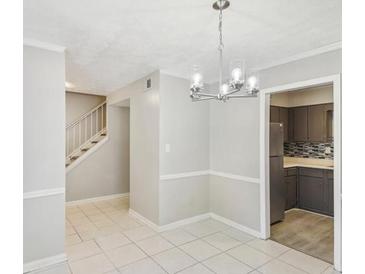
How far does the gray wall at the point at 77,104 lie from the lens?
5508 mm

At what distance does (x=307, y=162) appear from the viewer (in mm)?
4816

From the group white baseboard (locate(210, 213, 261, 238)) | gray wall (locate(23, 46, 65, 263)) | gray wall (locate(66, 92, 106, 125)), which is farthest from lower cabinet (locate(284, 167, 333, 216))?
gray wall (locate(66, 92, 106, 125))

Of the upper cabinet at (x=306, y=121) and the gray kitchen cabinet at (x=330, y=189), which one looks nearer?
the gray kitchen cabinet at (x=330, y=189)

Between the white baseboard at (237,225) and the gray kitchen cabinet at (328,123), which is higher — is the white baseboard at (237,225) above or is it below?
below

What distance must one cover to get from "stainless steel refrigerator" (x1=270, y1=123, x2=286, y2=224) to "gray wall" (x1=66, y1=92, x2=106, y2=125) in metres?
4.62

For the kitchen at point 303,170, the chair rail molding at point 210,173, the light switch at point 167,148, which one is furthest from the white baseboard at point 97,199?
the kitchen at point 303,170

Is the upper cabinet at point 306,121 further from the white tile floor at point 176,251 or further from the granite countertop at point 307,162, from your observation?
the white tile floor at point 176,251

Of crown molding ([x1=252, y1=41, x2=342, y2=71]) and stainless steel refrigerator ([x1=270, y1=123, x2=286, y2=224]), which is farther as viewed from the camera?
stainless steel refrigerator ([x1=270, y1=123, x2=286, y2=224])

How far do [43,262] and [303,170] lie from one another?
4.59 metres

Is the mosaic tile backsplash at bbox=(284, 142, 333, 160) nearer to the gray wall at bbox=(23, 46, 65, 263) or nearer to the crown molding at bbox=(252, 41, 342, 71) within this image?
the crown molding at bbox=(252, 41, 342, 71)

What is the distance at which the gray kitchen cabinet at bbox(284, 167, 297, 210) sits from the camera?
4.29m

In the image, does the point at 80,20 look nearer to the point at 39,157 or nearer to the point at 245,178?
the point at 39,157

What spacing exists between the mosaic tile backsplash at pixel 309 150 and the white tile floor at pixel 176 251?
2618 millimetres

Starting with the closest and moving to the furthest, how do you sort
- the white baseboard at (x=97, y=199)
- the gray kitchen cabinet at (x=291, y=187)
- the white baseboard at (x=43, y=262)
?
the white baseboard at (x=43, y=262)
the gray kitchen cabinet at (x=291, y=187)
the white baseboard at (x=97, y=199)
